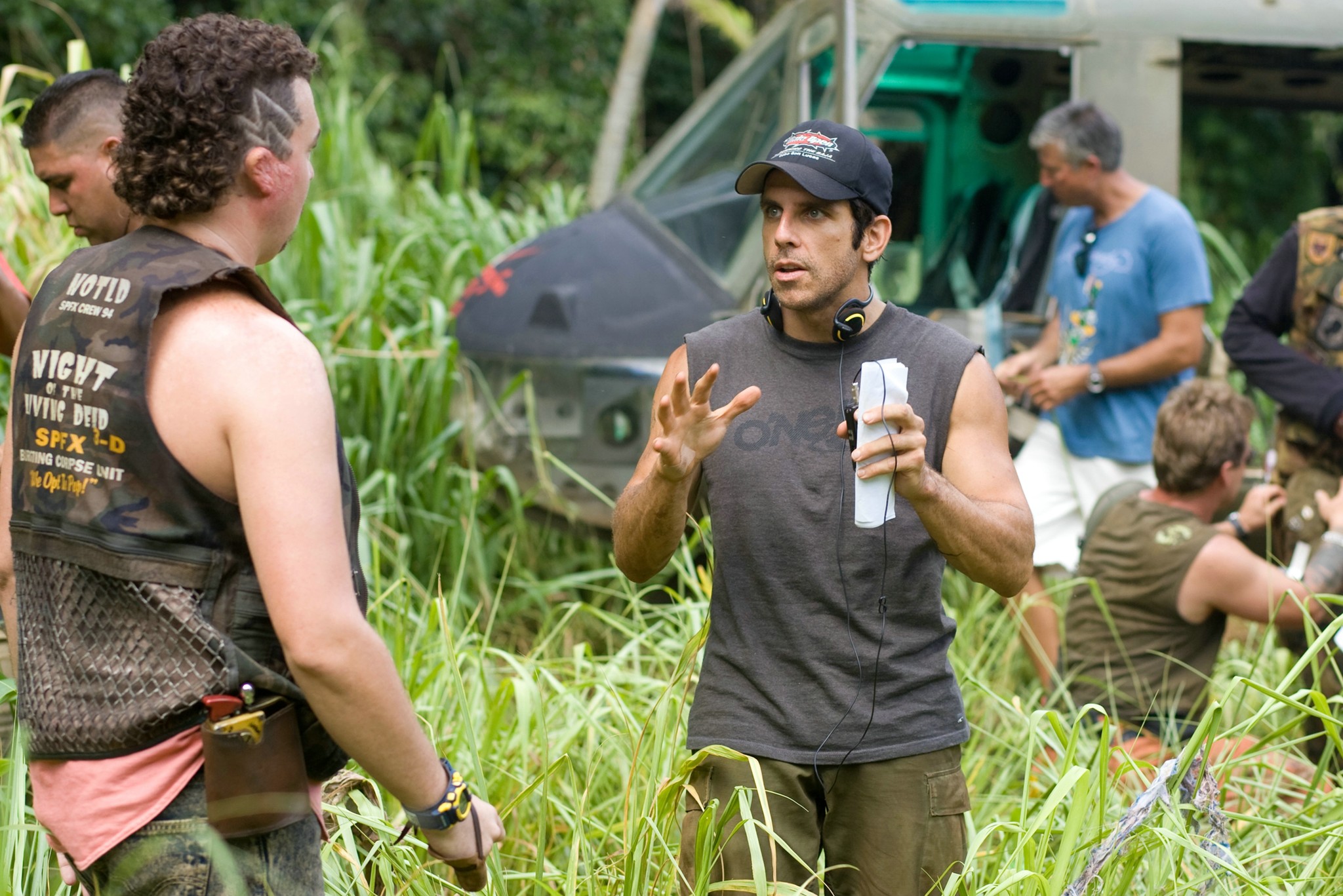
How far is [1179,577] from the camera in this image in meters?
3.49

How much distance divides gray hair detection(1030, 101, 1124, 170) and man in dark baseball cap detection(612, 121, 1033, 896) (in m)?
2.34

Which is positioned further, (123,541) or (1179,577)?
(1179,577)

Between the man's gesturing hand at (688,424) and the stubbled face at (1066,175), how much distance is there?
2801 millimetres

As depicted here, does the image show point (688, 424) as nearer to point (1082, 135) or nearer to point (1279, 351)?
point (1279, 351)

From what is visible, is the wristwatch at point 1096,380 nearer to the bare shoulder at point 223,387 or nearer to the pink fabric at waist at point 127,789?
the bare shoulder at point 223,387

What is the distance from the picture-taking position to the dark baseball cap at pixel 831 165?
240 centimetres

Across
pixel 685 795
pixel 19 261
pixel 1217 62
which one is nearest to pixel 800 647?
pixel 685 795

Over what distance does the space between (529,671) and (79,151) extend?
4.96ft

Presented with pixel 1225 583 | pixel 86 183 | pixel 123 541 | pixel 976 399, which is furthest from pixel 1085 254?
pixel 123 541

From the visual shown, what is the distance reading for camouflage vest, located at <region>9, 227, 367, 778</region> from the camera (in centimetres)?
162

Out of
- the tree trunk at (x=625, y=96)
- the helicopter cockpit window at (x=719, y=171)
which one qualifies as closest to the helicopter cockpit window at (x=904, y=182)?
the helicopter cockpit window at (x=719, y=171)

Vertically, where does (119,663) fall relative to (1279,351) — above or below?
above

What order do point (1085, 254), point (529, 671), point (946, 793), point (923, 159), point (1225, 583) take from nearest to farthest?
point (946, 793), point (529, 671), point (1225, 583), point (1085, 254), point (923, 159)

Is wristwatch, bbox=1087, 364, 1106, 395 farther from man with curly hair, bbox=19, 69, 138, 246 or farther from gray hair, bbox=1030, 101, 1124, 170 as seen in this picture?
man with curly hair, bbox=19, 69, 138, 246
